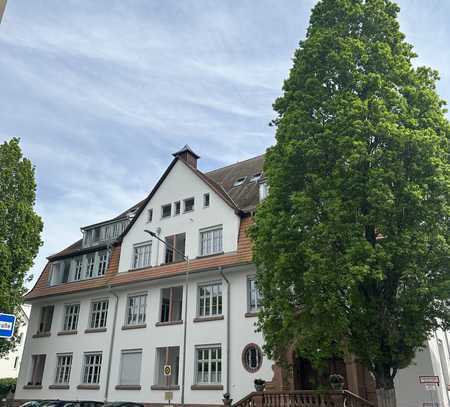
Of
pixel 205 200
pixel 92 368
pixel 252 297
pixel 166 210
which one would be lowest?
pixel 92 368

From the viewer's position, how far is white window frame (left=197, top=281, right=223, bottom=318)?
70.3ft

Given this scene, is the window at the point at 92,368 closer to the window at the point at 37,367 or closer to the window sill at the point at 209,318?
→ the window at the point at 37,367

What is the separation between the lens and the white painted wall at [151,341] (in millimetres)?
19562

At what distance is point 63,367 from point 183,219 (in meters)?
11.8

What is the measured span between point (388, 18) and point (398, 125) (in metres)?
4.98

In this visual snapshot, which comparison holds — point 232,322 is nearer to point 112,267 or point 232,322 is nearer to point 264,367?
point 264,367

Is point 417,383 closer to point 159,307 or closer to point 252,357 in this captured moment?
point 252,357

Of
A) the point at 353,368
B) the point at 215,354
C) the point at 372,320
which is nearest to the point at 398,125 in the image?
the point at 372,320

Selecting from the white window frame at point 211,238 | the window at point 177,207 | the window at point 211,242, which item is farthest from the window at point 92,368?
the window at point 177,207

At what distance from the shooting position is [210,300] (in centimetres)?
2192

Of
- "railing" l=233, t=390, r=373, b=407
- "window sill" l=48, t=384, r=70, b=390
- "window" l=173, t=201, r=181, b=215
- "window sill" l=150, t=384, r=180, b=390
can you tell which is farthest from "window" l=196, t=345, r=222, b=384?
"window sill" l=48, t=384, r=70, b=390

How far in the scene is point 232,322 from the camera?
20391 millimetres

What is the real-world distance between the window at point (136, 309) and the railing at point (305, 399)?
9895mm

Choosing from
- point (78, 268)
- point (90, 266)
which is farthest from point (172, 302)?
point (78, 268)
